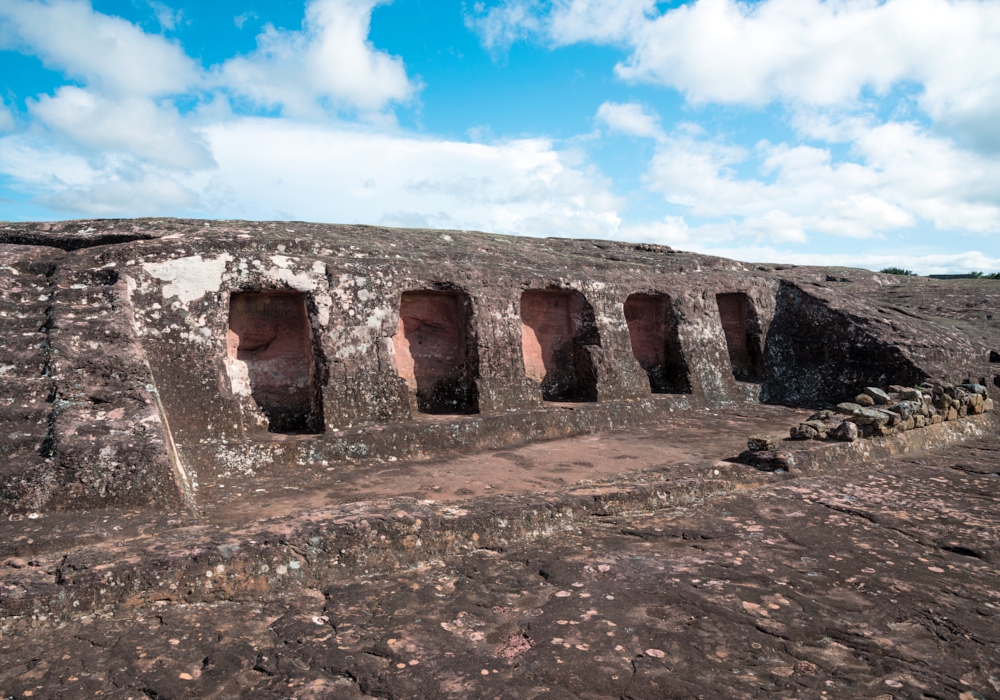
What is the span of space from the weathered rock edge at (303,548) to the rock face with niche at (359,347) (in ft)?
3.19

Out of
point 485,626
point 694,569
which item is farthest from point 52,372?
point 694,569

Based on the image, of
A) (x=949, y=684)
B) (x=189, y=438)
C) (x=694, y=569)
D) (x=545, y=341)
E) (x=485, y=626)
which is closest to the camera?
(x=949, y=684)

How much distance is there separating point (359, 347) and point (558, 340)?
9.96ft

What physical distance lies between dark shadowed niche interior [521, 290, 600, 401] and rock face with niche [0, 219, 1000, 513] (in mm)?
27

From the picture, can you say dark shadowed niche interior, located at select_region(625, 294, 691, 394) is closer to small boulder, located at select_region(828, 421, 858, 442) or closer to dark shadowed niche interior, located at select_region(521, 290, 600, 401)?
dark shadowed niche interior, located at select_region(521, 290, 600, 401)

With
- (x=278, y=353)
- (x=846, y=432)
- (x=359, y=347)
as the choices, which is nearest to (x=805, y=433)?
(x=846, y=432)

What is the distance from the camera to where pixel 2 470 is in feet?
13.3

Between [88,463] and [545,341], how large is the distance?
5729 mm

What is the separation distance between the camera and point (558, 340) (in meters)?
8.95

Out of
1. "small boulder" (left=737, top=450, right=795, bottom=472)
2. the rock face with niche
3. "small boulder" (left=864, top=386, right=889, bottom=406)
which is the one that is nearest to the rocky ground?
"small boulder" (left=737, top=450, right=795, bottom=472)

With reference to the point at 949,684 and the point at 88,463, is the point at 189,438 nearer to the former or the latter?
the point at 88,463

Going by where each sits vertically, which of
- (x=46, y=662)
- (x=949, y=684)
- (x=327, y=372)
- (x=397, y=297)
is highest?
(x=397, y=297)

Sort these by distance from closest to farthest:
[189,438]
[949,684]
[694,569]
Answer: [949,684], [694,569], [189,438]

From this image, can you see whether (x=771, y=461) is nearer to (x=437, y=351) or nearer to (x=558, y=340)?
(x=558, y=340)
